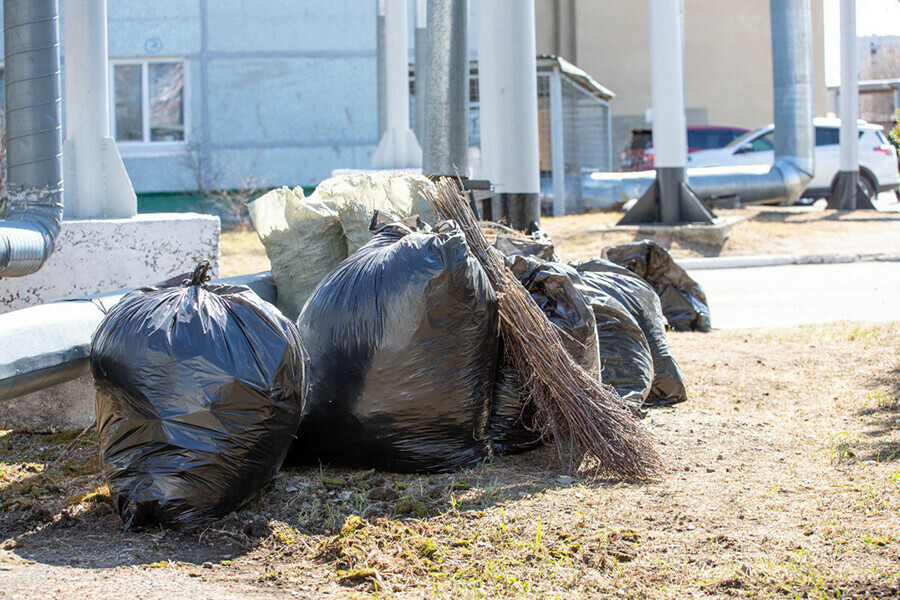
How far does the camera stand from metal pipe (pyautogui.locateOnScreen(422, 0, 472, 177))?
698cm

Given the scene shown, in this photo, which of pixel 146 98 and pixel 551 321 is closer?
pixel 551 321

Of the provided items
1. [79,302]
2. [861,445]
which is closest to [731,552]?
[861,445]

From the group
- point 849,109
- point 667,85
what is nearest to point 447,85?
point 667,85

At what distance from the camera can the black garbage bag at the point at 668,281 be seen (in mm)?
6438

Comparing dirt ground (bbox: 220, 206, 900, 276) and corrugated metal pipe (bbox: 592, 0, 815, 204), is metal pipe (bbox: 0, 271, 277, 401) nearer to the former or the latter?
dirt ground (bbox: 220, 206, 900, 276)

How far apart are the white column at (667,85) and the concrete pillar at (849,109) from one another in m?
6.19

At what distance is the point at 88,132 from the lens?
546 cm

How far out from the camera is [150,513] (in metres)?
2.78

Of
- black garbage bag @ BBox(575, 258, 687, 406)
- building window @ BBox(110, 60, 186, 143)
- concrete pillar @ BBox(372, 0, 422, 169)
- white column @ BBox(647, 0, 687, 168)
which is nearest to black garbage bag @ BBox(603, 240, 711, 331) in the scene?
black garbage bag @ BBox(575, 258, 687, 406)

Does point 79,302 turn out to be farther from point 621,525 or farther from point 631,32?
point 631,32

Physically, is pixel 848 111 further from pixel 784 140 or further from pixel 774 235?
pixel 774 235

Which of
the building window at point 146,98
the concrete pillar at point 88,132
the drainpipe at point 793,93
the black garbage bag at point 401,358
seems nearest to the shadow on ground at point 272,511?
the black garbage bag at point 401,358

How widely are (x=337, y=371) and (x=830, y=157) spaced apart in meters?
17.1

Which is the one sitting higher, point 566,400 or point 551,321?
point 551,321
